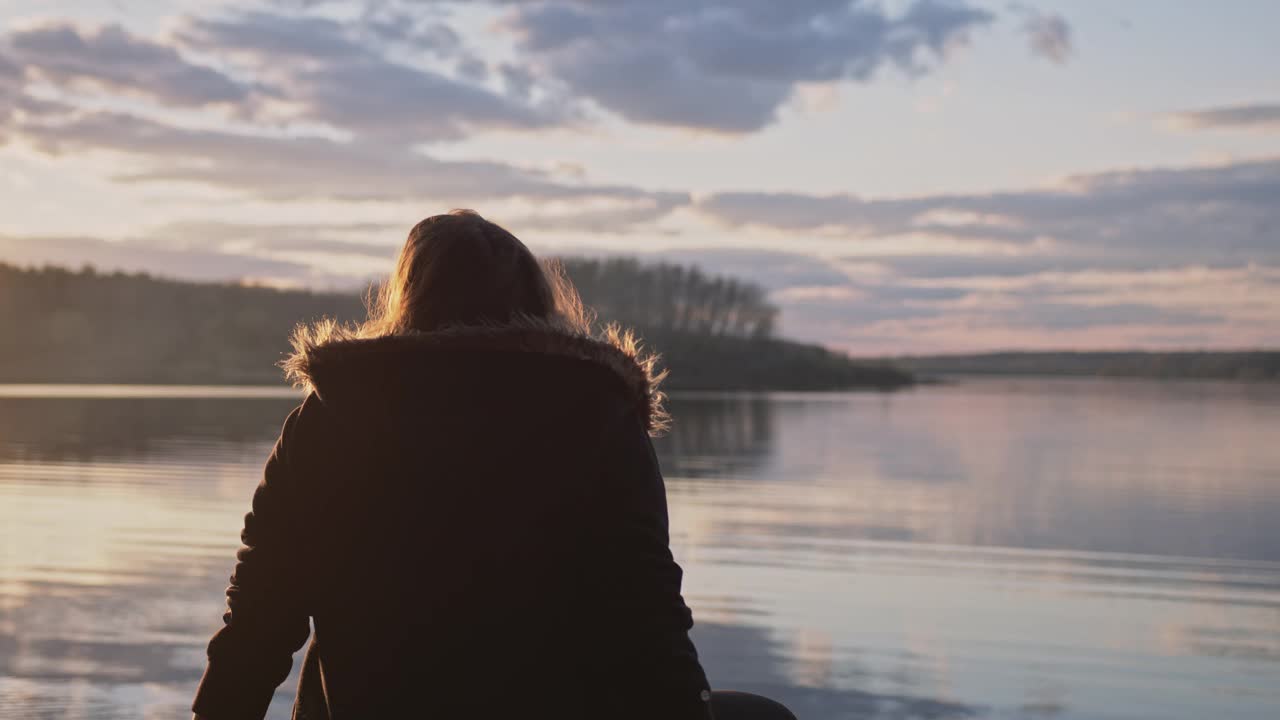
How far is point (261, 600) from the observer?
1.99m

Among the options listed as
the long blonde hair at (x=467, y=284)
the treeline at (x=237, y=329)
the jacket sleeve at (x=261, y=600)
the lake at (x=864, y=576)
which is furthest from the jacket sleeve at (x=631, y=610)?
the treeline at (x=237, y=329)

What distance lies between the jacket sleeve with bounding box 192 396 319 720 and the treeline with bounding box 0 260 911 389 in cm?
6115

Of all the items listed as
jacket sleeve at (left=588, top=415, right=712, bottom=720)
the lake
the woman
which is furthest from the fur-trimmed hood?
the lake

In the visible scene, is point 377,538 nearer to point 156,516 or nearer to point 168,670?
point 168,670

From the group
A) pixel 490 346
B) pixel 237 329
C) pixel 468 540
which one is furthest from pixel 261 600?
pixel 237 329

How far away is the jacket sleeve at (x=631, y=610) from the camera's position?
188 centimetres

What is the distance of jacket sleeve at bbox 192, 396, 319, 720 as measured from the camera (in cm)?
196

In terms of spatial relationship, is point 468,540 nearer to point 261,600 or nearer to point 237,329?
point 261,600

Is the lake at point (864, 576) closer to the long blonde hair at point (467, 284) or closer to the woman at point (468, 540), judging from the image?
the woman at point (468, 540)

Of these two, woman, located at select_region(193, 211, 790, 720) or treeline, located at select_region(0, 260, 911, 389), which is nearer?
woman, located at select_region(193, 211, 790, 720)

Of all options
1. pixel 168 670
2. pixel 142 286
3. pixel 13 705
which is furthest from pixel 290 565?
pixel 142 286

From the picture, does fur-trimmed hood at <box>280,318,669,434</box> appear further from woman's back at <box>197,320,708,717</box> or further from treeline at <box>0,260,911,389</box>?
treeline at <box>0,260,911,389</box>

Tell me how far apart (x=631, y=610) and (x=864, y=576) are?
6752mm

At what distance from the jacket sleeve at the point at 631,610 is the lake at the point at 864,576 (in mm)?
3391
